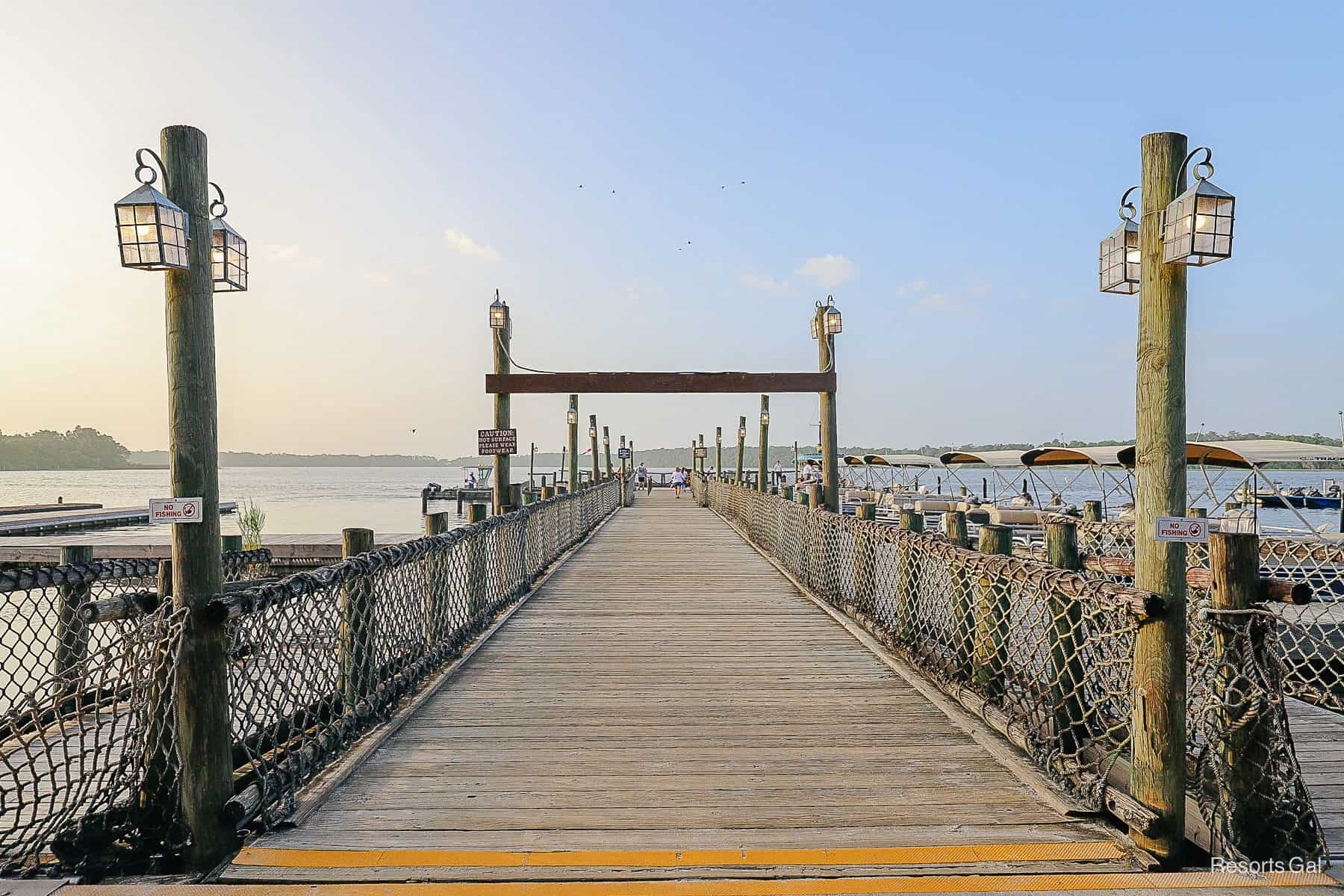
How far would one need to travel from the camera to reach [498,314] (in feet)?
35.1

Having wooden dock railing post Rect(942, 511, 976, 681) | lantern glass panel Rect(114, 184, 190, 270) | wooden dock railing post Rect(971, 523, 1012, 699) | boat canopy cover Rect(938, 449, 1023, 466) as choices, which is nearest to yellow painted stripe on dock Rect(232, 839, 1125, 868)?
wooden dock railing post Rect(971, 523, 1012, 699)

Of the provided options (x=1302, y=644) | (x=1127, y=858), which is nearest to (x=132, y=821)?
(x=1127, y=858)

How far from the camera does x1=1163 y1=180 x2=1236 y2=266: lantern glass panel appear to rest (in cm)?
264

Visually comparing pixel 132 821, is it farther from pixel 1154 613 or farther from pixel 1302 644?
pixel 1302 644

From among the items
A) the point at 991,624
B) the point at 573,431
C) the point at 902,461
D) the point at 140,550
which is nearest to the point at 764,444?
the point at 573,431

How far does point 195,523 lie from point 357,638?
150cm

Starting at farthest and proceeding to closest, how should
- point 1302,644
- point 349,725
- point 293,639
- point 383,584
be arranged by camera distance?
1. point 1302,644
2. point 383,584
3. point 349,725
4. point 293,639

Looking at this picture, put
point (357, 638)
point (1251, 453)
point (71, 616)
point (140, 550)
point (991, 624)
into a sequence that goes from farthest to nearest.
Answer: point (140, 550) < point (1251, 453) < point (71, 616) < point (991, 624) < point (357, 638)

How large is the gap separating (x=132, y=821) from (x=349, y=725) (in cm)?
112

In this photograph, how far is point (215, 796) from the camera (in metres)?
2.85

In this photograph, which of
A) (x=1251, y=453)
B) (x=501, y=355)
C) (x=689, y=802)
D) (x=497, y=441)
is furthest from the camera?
Result: (x=1251, y=453)

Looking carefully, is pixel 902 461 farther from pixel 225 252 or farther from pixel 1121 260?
pixel 225 252

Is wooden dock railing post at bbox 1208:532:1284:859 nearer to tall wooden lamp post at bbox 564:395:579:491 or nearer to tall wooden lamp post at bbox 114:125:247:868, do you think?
tall wooden lamp post at bbox 114:125:247:868

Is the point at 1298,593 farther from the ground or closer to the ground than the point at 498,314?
closer to the ground
